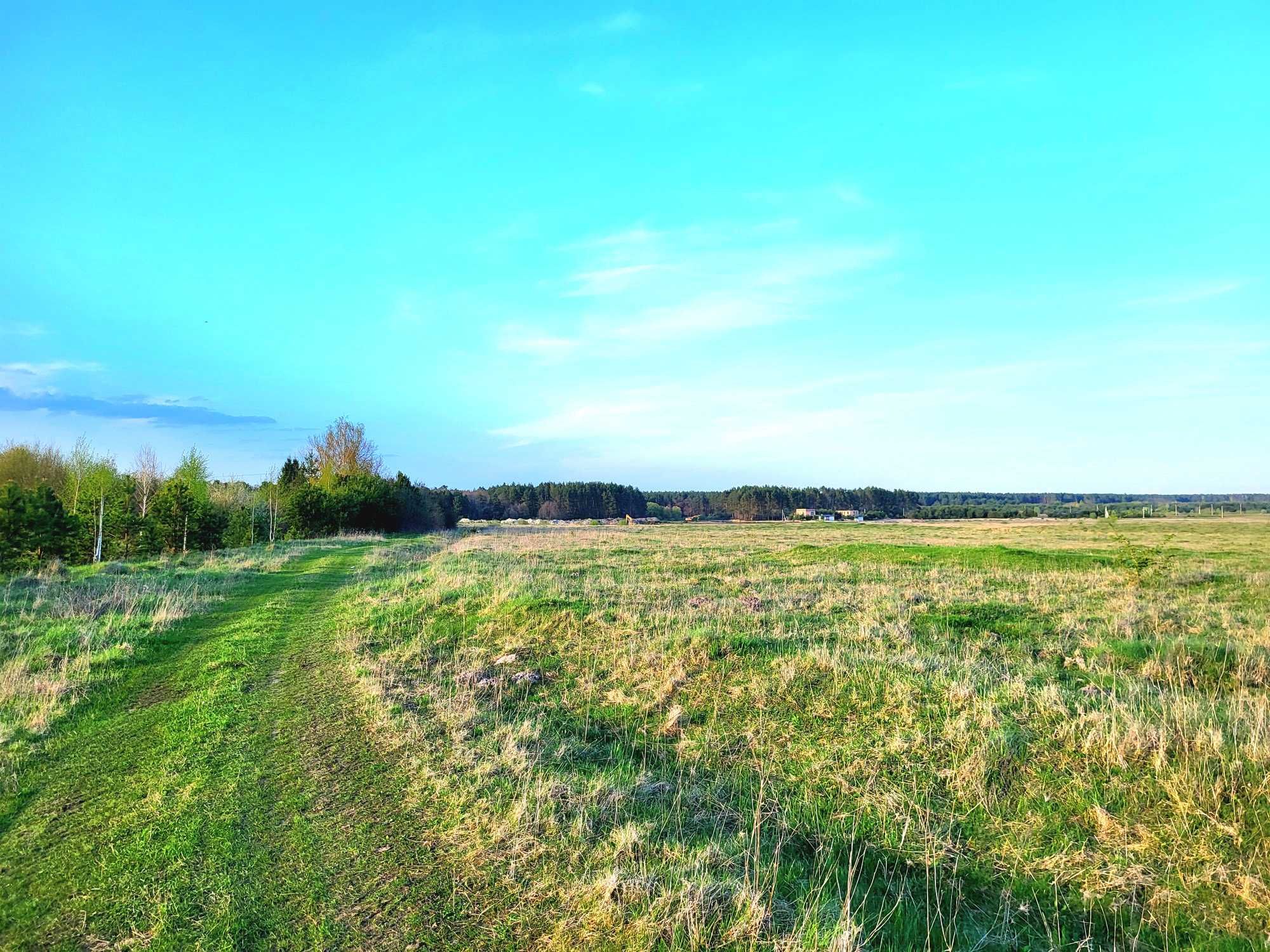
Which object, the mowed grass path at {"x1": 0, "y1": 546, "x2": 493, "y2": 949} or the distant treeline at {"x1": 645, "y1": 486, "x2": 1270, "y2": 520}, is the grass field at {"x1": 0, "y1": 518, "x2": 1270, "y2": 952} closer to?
the mowed grass path at {"x1": 0, "y1": 546, "x2": 493, "y2": 949}

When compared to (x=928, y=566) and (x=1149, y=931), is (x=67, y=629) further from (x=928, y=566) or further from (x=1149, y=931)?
(x=928, y=566)

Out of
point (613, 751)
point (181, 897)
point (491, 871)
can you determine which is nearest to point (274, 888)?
point (181, 897)

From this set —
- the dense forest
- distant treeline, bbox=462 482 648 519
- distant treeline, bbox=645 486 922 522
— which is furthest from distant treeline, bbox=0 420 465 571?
distant treeline, bbox=645 486 922 522

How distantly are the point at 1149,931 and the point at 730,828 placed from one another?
3.11 metres

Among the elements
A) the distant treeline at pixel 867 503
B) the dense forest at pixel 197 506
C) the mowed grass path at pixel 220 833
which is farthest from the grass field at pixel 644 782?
the distant treeline at pixel 867 503

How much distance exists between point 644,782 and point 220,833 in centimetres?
387

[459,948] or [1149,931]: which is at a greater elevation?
[459,948]

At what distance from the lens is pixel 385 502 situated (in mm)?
63906

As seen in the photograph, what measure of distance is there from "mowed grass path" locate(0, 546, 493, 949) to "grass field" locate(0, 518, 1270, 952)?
0.03m

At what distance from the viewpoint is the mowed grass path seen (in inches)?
165

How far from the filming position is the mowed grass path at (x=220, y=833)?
4.19 metres

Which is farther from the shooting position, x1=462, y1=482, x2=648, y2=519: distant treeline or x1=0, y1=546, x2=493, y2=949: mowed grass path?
x1=462, y1=482, x2=648, y2=519: distant treeline

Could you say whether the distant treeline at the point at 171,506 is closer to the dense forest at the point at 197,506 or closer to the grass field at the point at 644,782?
the dense forest at the point at 197,506

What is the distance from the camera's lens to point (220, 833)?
533cm
